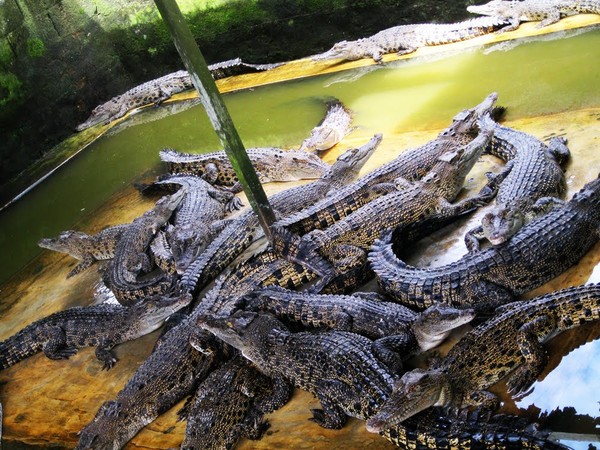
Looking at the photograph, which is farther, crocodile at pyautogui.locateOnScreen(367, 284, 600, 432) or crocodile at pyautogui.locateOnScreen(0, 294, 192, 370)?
crocodile at pyautogui.locateOnScreen(0, 294, 192, 370)

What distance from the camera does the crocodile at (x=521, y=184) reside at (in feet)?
13.5

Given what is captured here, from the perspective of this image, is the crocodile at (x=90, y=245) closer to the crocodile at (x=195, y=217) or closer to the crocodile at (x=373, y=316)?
the crocodile at (x=195, y=217)

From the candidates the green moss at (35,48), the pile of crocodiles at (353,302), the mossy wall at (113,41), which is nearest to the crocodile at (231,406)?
the pile of crocodiles at (353,302)

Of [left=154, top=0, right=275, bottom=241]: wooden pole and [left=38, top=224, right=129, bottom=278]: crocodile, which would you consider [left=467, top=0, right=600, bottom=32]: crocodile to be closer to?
[left=154, top=0, right=275, bottom=241]: wooden pole

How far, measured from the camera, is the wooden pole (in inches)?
175

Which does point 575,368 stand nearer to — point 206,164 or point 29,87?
point 206,164

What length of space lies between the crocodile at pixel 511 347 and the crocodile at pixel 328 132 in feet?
13.8

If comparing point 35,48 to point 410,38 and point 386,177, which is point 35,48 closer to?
point 410,38

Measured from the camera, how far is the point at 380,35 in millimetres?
10016

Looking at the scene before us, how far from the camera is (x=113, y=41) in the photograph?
1313cm

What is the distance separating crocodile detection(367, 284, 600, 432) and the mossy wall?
7.77m

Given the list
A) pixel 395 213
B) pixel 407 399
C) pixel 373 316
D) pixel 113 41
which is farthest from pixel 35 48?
pixel 407 399

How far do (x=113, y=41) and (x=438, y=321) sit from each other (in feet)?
38.3

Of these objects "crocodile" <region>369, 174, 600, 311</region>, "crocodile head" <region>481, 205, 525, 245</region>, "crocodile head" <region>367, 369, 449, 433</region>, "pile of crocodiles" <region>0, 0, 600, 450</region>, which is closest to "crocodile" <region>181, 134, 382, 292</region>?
"pile of crocodiles" <region>0, 0, 600, 450</region>
